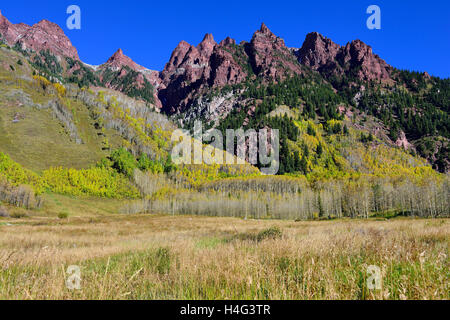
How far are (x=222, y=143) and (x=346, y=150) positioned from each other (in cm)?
9754

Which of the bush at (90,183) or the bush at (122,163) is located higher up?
the bush at (122,163)

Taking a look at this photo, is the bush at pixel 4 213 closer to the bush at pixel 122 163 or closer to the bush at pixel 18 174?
the bush at pixel 18 174

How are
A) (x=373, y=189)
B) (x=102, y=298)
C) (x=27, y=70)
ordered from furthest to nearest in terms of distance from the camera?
(x=27, y=70)
(x=373, y=189)
(x=102, y=298)

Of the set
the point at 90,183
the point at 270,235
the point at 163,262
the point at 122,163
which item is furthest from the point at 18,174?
the point at 163,262

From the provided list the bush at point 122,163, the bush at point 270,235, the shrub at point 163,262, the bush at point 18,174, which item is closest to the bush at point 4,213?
the bush at point 18,174

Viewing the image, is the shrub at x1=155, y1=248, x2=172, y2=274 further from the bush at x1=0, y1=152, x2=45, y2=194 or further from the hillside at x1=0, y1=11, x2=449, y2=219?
the bush at x1=0, y1=152, x2=45, y2=194

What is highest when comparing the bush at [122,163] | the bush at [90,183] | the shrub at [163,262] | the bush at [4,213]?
the bush at [122,163]

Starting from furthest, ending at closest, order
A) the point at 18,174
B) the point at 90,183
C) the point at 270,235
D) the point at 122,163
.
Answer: the point at 122,163, the point at 90,183, the point at 18,174, the point at 270,235

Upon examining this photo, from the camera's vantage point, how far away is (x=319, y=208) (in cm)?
8969

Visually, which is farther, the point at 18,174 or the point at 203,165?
the point at 203,165

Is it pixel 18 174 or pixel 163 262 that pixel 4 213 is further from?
pixel 163 262

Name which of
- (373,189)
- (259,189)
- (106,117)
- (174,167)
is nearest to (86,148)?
(106,117)
